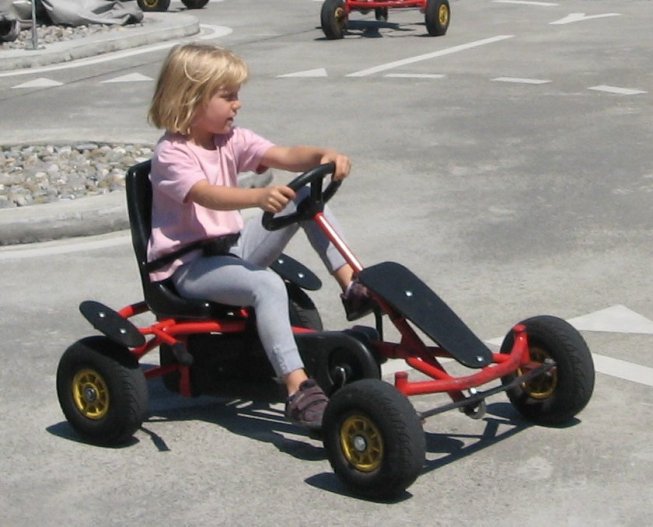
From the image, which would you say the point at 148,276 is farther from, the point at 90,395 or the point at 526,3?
the point at 526,3

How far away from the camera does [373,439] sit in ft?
15.3

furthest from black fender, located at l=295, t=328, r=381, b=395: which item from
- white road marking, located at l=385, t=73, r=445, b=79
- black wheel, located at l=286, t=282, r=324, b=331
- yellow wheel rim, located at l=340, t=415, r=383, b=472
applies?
white road marking, located at l=385, t=73, r=445, b=79

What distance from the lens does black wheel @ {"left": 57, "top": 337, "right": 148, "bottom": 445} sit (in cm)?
Answer: 511

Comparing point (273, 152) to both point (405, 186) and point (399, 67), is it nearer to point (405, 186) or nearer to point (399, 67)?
point (405, 186)

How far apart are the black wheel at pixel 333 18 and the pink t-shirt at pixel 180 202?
10308mm

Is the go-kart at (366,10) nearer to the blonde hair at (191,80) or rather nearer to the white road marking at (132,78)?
the white road marking at (132,78)

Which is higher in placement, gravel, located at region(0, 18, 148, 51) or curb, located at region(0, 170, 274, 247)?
curb, located at region(0, 170, 274, 247)

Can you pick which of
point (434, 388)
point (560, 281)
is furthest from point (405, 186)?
point (434, 388)

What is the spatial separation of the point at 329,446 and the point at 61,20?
1273 centimetres

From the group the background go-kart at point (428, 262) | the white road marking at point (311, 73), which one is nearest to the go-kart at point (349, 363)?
the background go-kart at point (428, 262)

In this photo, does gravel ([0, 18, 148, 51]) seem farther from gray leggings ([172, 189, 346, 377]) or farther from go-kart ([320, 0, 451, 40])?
gray leggings ([172, 189, 346, 377])

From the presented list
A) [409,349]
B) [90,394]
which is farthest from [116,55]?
[409,349]

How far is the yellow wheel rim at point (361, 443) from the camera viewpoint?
464cm

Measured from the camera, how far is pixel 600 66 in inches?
536
